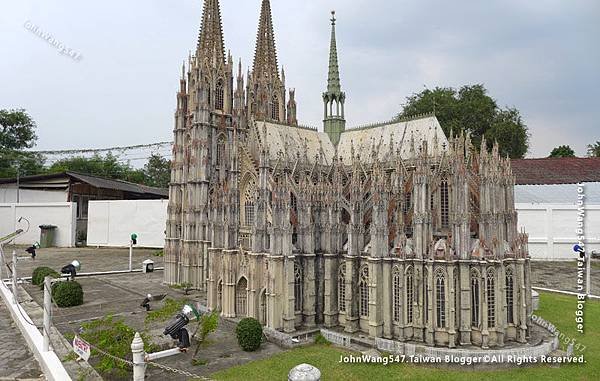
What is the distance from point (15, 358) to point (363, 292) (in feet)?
56.9

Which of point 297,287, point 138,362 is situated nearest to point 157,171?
point 297,287

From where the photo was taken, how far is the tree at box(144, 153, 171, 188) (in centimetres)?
11038

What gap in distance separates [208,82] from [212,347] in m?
25.7

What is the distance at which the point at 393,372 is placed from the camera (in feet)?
63.7

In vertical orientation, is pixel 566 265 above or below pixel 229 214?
below

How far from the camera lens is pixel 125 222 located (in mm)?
65625

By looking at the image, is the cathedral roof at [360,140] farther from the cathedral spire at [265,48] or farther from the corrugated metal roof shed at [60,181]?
the corrugated metal roof shed at [60,181]

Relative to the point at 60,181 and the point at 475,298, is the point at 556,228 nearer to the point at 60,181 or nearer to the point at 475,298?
the point at 475,298

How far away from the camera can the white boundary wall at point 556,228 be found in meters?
47.8

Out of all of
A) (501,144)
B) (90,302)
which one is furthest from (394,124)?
(501,144)

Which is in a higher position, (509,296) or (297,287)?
(509,296)

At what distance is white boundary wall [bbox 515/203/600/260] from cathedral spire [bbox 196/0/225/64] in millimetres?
38966

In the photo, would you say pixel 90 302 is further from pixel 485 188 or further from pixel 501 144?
pixel 501 144

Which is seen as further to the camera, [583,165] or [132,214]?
[132,214]
